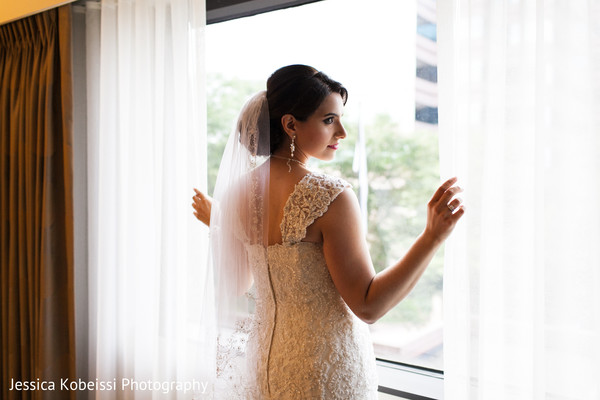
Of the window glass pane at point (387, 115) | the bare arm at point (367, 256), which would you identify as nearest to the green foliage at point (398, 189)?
the window glass pane at point (387, 115)

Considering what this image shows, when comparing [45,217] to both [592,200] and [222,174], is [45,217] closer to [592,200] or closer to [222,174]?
[222,174]

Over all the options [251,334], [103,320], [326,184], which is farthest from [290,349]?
[103,320]

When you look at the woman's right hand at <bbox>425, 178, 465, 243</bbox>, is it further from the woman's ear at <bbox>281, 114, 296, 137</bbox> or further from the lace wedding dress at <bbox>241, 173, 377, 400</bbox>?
the woman's ear at <bbox>281, 114, 296, 137</bbox>

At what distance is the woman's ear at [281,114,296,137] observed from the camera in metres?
1.50

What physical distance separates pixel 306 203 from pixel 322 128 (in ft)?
0.80

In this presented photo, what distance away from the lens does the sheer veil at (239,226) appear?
150cm

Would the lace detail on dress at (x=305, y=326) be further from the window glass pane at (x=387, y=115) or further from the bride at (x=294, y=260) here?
the window glass pane at (x=387, y=115)

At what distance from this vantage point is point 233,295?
162cm

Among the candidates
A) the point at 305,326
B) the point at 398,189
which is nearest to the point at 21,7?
the point at 398,189

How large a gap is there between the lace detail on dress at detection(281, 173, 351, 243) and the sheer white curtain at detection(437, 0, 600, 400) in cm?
34

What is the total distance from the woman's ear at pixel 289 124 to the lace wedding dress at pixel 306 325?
5.7 inches

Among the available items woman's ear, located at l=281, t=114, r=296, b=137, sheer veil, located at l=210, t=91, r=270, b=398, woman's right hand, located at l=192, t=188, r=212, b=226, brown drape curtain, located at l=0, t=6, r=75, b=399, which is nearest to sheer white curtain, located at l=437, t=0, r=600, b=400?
woman's ear, located at l=281, t=114, r=296, b=137

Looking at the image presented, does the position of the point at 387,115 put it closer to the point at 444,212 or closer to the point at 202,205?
the point at 202,205

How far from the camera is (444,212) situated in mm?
1270
